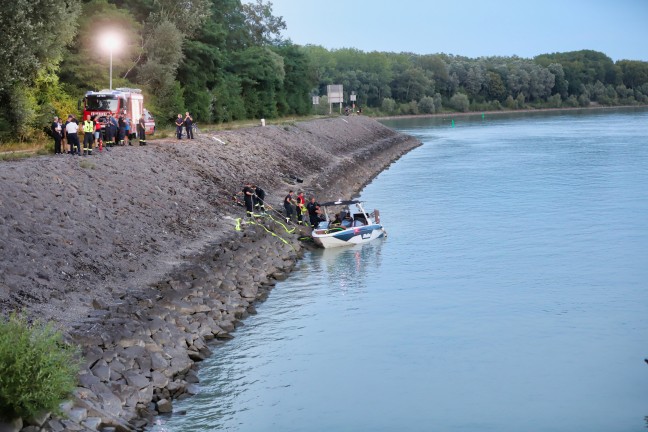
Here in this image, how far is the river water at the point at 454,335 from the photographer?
808 inches

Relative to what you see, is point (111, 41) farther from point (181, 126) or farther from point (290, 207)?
point (290, 207)

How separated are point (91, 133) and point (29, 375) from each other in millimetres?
26088

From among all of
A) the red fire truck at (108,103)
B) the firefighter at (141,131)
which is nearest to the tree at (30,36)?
the red fire truck at (108,103)

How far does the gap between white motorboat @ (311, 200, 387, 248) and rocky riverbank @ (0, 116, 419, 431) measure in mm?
1219

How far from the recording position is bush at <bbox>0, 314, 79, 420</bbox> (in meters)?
15.4

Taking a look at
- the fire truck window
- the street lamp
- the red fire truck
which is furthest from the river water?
the street lamp

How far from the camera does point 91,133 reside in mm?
40250

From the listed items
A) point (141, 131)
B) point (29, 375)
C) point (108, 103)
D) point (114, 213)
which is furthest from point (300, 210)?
point (29, 375)

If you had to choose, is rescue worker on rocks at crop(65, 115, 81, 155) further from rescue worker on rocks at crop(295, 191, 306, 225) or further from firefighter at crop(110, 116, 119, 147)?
rescue worker on rocks at crop(295, 191, 306, 225)

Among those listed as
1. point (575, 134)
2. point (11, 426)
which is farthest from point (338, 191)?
point (575, 134)

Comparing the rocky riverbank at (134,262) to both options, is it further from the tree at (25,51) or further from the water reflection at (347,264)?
the tree at (25,51)

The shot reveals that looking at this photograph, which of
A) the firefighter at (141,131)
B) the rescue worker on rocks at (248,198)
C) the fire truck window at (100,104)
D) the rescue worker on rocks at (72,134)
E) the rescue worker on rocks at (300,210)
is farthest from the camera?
the fire truck window at (100,104)

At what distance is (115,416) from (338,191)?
41986 millimetres

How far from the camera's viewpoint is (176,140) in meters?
52.0
